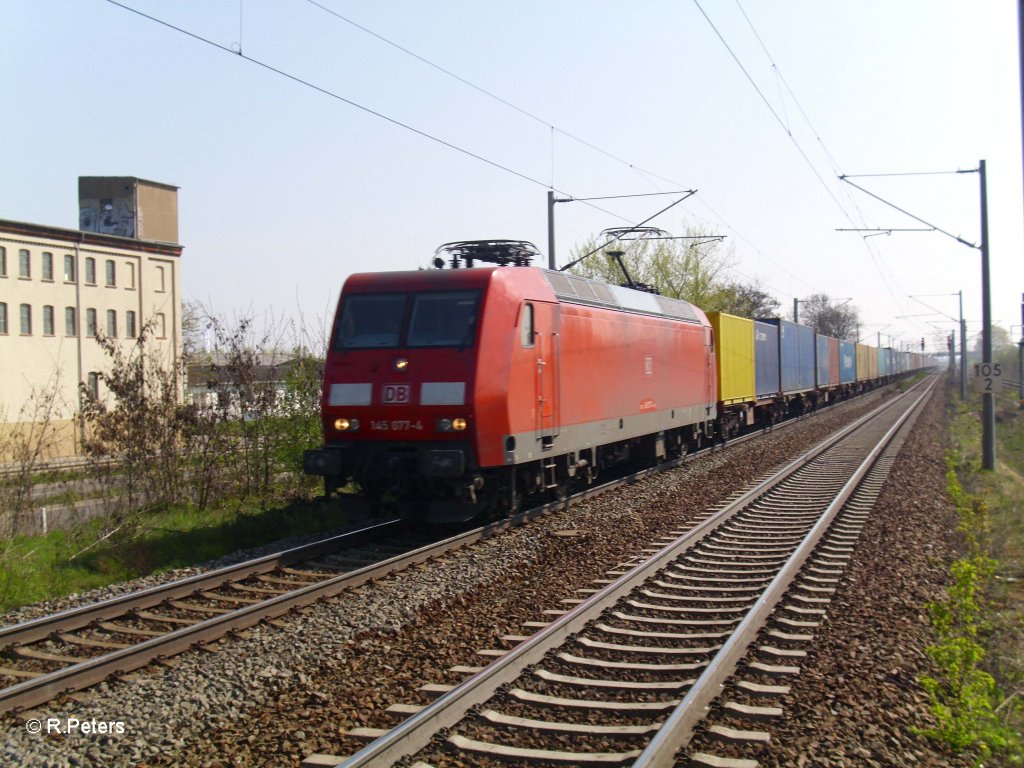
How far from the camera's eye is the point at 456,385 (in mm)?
10281

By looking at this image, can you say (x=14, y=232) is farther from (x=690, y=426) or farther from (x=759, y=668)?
(x=759, y=668)

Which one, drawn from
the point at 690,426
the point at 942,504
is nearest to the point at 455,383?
the point at 942,504

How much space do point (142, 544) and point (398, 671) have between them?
529cm

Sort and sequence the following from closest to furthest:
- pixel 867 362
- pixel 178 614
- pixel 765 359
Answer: pixel 178 614 < pixel 765 359 < pixel 867 362

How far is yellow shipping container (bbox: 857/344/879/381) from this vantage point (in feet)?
180

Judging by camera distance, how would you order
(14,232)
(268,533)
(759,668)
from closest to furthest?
(759,668), (268,533), (14,232)

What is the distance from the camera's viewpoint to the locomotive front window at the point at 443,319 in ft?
34.4

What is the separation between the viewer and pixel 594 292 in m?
13.9

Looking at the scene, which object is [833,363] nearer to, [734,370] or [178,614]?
[734,370]

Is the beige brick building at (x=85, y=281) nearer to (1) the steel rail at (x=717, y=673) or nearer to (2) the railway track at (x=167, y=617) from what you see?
(2) the railway track at (x=167, y=617)

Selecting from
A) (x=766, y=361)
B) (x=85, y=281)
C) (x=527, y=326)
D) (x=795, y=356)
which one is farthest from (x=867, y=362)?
(x=527, y=326)

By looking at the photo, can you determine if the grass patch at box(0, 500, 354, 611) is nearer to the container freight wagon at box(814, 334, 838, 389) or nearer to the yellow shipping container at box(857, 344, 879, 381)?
the container freight wagon at box(814, 334, 838, 389)

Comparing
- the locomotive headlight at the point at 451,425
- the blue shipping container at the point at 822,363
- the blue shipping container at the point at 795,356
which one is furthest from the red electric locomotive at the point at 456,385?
the blue shipping container at the point at 822,363

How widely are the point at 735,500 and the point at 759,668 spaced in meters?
7.62
